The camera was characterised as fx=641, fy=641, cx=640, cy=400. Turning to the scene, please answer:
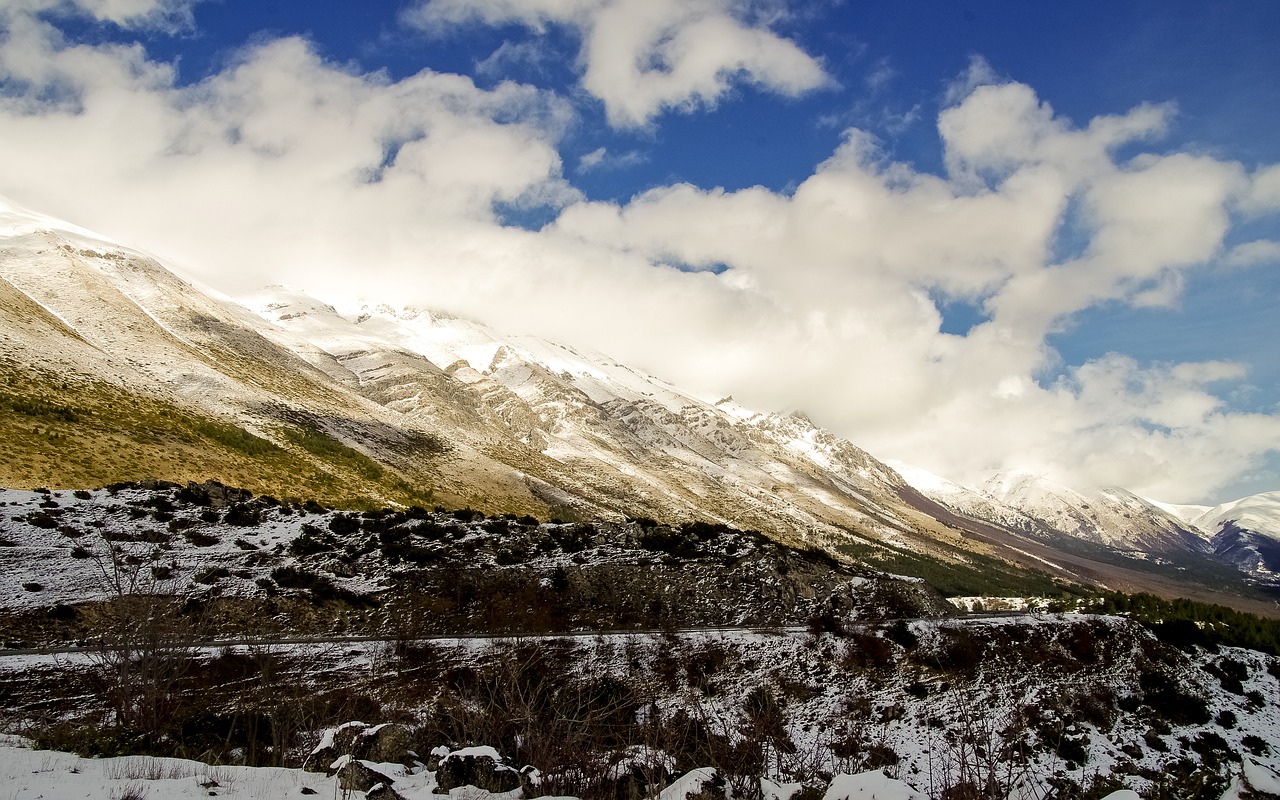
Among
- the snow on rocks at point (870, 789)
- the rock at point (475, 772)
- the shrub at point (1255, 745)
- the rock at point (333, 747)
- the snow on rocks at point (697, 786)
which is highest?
the snow on rocks at point (870, 789)

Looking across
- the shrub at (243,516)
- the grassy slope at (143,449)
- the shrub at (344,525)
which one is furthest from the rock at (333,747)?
the grassy slope at (143,449)

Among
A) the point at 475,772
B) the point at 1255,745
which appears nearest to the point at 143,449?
the point at 475,772

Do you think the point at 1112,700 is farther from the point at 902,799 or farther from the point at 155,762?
the point at 155,762

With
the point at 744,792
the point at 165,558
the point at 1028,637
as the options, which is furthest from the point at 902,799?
the point at 165,558

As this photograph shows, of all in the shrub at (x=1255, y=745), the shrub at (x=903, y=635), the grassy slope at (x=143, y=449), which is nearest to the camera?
the shrub at (x=1255, y=745)

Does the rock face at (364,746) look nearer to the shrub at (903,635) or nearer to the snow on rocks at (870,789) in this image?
the snow on rocks at (870,789)

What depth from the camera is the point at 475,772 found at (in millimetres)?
12453

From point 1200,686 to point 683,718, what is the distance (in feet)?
65.6

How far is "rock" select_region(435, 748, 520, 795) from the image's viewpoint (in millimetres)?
12203

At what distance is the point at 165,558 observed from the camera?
3262 centimetres

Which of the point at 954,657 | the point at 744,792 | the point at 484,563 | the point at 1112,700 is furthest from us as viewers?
the point at 484,563

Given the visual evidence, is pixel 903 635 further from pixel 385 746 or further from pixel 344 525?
pixel 344 525

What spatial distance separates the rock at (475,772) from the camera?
12.2 meters

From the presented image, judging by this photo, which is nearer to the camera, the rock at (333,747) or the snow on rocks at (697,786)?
the snow on rocks at (697,786)
